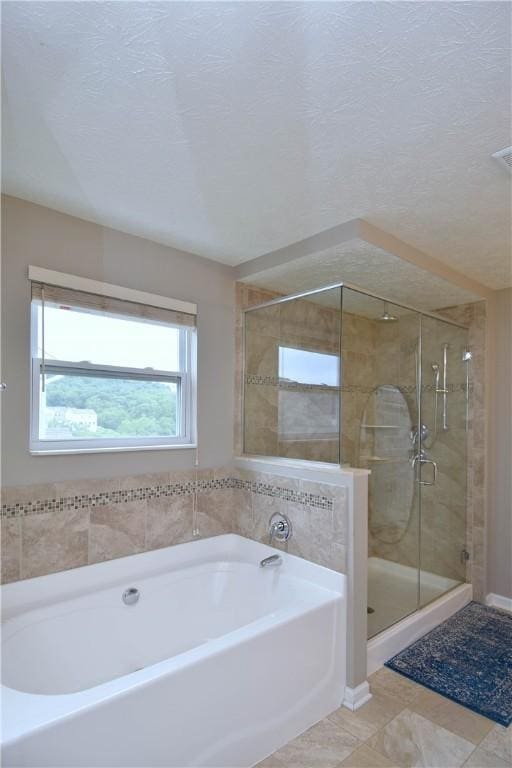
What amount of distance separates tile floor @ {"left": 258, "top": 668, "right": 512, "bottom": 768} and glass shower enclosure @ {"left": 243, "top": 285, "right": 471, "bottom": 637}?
557mm

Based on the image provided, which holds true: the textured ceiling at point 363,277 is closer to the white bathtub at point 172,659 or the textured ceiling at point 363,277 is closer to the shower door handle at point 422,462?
the shower door handle at point 422,462

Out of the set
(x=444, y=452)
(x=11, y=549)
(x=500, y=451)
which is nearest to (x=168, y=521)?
(x=11, y=549)

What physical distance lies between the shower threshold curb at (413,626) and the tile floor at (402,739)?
23 cm

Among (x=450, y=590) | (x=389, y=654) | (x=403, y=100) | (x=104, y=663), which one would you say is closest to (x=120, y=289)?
(x=403, y=100)

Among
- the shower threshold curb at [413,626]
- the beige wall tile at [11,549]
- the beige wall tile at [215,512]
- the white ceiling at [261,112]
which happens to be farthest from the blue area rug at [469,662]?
the white ceiling at [261,112]

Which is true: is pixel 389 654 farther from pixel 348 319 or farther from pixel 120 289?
pixel 120 289

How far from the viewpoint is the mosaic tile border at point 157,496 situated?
2242 mm

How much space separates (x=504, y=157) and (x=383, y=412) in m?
2.16

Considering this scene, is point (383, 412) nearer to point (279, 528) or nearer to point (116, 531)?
point (279, 528)

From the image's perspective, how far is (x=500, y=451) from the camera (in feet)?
11.6

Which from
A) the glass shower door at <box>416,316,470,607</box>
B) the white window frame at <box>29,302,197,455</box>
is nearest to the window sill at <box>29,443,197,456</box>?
the white window frame at <box>29,302,197,455</box>

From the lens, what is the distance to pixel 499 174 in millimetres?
1917

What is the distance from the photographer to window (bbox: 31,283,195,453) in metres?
2.36

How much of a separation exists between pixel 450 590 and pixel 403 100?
130 inches
